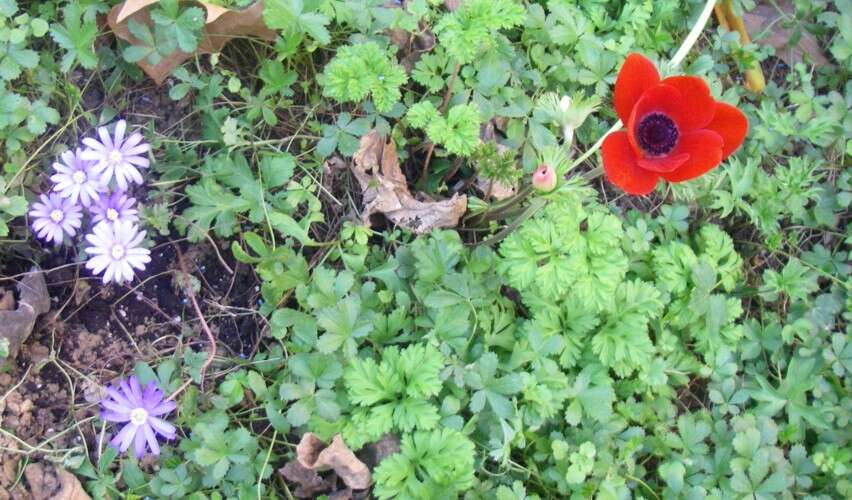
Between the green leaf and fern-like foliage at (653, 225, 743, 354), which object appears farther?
fern-like foliage at (653, 225, 743, 354)

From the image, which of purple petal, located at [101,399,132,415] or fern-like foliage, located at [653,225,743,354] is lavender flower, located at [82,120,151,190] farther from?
fern-like foliage, located at [653,225,743,354]

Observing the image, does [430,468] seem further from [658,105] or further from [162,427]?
[658,105]

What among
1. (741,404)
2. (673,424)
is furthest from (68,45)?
(741,404)

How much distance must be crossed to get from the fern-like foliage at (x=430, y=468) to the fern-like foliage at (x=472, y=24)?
104cm

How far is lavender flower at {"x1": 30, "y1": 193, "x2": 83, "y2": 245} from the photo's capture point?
209 cm

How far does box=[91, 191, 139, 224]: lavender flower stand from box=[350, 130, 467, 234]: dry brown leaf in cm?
67

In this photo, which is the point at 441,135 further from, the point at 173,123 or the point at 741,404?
the point at 741,404

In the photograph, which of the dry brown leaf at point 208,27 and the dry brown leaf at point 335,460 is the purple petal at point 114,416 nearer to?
the dry brown leaf at point 335,460

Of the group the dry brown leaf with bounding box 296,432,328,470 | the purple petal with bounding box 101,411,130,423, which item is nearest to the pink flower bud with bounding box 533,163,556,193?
the dry brown leaf with bounding box 296,432,328,470

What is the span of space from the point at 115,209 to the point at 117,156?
0.15 m

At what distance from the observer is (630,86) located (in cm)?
184

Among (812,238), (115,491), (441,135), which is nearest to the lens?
(115,491)

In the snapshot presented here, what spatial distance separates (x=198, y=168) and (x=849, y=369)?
215cm

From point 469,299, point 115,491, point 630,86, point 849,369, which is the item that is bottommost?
point 115,491
